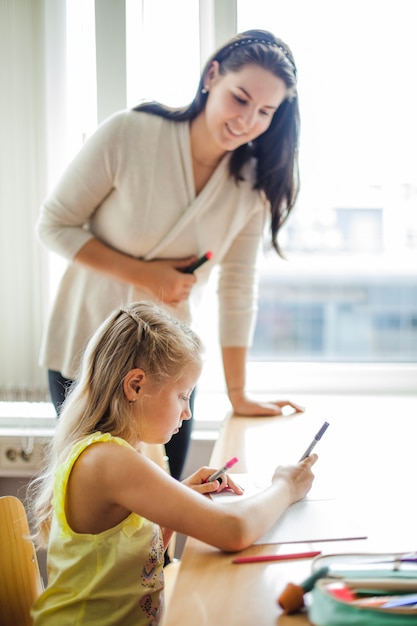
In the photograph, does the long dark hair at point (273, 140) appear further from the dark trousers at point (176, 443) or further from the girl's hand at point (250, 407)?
the dark trousers at point (176, 443)

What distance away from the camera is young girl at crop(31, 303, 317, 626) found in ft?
3.27

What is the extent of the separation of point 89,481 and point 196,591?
10.2 inches

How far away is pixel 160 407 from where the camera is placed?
1.16 meters

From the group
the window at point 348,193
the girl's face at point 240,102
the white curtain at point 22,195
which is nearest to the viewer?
the girl's face at point 240,102

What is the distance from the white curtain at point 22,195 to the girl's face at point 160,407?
114 cm

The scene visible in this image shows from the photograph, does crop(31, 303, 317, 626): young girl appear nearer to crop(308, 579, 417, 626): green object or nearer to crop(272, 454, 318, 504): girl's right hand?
crop(272, 454, 318, 504): girl's right hand

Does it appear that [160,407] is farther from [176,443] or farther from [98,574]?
[176,443]

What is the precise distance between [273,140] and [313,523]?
3.24 feet

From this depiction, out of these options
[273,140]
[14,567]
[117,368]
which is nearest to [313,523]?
[117,368]

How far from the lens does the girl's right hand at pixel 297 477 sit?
Result: 45.4 inches

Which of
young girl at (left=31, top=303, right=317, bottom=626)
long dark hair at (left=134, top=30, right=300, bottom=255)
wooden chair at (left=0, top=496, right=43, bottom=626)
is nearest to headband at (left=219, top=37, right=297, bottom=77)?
long dark hair at (left=134, top=30, right=300, bottom=255)

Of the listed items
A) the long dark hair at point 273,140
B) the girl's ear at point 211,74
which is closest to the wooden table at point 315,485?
the long dark hair at point 273,140

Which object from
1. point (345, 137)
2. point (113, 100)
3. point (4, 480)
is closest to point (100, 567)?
point (4, 480)

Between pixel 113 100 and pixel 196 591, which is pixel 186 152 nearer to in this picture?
pixel 113 100
